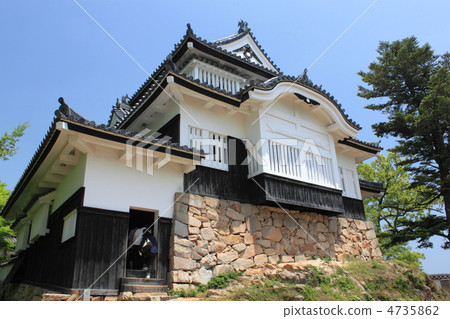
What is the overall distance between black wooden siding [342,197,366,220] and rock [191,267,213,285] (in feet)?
22.9

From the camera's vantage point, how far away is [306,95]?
11898 millimetres

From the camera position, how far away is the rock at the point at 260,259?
32.8ft

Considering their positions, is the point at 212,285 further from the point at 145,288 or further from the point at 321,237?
the point at 321,237

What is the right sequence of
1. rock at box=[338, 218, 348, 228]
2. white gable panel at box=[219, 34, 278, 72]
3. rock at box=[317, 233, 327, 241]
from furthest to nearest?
1. white gable panel at box=[219, 34, 278, 72]
2. rock at box=[338, 218, 348, 228]
3. rock at box=[317, 233, 327, 241]

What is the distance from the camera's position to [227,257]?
9484 mm

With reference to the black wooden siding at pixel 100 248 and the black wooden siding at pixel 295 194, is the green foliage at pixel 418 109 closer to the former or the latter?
the black wooden siding at pixel 295 194

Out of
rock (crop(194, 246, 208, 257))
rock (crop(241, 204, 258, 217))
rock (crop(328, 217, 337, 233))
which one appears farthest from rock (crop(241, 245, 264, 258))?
rock (crop(328, 217, 337, 233))

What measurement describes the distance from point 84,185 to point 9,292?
809 cm

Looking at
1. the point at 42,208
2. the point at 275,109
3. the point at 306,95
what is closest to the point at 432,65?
the point at 306,95

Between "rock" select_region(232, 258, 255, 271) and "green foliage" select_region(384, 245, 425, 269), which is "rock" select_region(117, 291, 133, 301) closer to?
"rock" select_region(232, 258, 255, 271)

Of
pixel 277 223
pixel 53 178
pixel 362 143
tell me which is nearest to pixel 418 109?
pixel 362 143

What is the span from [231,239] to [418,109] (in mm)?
10933

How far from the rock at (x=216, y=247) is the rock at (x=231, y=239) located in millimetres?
139

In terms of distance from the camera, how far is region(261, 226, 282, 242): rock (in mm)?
10542
